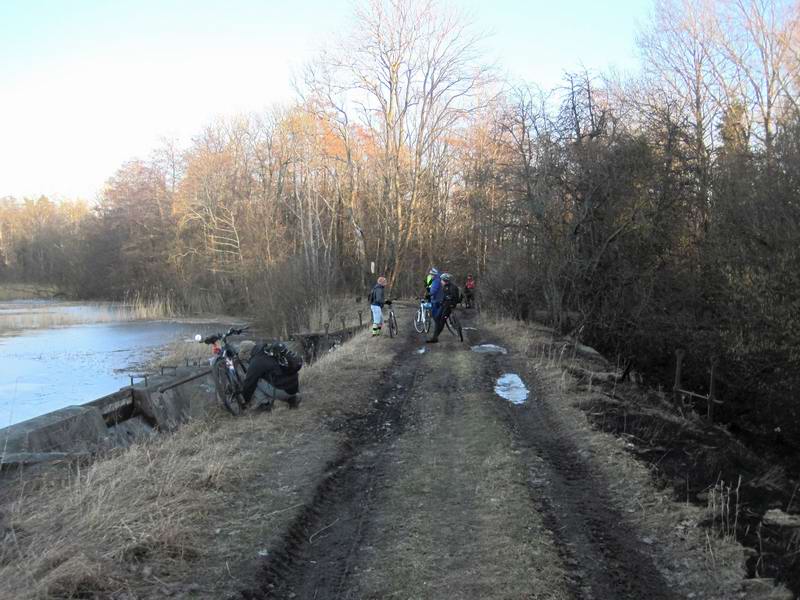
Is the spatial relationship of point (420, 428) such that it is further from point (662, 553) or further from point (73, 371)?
point (73, 371)

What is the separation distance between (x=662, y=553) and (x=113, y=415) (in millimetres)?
10247

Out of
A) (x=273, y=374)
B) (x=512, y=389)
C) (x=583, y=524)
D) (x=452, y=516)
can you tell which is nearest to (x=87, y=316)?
(x=273, y=374)

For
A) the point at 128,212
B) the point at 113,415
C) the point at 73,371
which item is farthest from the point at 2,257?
→ the point at 113,415

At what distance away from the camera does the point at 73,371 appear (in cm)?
2044

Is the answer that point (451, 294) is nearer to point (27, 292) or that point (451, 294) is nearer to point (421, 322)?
point (421, 322)

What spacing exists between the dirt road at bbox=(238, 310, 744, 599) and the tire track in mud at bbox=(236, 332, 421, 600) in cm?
1

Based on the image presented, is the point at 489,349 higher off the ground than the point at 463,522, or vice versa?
the point at 489,349

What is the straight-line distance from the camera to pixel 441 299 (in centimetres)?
1428

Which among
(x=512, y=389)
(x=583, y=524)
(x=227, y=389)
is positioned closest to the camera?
(x=583, y=524)

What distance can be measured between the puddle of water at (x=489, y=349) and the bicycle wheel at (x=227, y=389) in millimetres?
6547

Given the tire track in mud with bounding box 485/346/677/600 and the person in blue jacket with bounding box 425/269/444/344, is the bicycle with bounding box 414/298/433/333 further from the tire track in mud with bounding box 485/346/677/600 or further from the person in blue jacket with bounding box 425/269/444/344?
the tire track in mud with bounding box 485/346/677/600

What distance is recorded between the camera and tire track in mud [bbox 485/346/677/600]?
3711 mm

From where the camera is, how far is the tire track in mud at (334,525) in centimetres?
370

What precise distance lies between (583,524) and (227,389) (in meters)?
4.90
